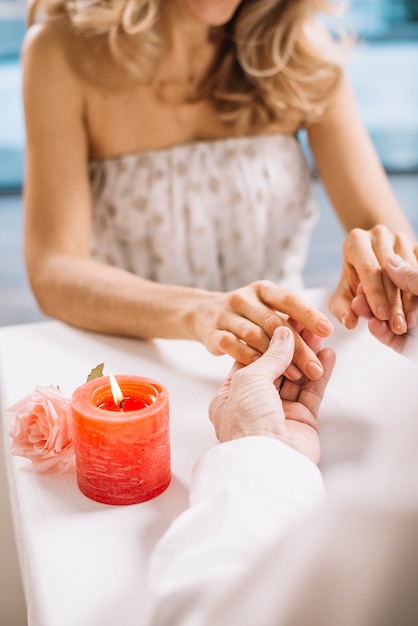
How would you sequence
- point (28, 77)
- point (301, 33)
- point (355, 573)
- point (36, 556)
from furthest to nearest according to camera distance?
point (301, 33) < point (28, 77) < point (36, 556) < point (355, 573)

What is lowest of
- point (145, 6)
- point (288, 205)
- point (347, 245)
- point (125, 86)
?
point (288, 205)

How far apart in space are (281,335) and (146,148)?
79 centimetres

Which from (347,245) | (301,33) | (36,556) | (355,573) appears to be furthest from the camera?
(301,33)

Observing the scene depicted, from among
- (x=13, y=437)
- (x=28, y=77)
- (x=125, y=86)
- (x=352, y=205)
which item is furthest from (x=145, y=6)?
(x=13, y=437)

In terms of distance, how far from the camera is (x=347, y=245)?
98 cm

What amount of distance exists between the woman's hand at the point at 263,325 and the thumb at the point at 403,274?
16 cm

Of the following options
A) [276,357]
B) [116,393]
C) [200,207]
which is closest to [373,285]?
[276,357]

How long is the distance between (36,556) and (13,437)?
0.13 m

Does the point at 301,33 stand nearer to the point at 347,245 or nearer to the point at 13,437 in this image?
the point at 347,245

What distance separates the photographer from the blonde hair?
1.31m

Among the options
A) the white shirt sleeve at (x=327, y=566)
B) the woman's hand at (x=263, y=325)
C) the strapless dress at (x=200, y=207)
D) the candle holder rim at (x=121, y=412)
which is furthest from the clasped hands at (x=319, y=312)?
the strapless dress at (x=200, y=207)

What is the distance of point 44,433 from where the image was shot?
62 cm

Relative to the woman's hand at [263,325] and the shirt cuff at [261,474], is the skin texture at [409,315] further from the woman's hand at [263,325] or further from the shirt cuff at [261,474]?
the shirt cuff at [261,474]

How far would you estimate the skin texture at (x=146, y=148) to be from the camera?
2.79ft
